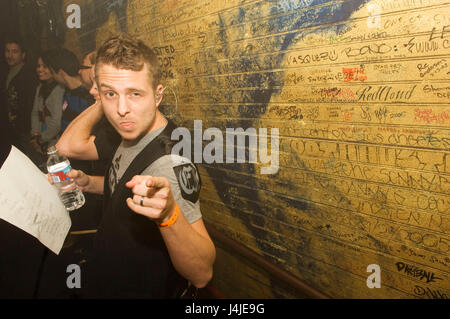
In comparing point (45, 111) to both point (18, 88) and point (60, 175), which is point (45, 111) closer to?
point (18, 88)

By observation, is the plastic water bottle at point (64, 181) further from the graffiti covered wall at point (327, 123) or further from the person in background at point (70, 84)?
the graffiti covered wall at point (327, 123)

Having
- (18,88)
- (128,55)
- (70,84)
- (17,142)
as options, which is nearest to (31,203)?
(128,55)

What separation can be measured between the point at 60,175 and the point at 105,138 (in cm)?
43

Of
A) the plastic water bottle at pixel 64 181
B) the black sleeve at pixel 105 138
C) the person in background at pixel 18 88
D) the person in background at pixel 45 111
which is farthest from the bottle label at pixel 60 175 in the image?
the person in background at pixel 18 88

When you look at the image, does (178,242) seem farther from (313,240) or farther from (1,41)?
(1,41)

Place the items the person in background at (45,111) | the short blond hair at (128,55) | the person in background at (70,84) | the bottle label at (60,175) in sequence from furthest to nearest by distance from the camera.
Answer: the person in background at (45,111)
the person in background at (70,84)
the bottle label at (60,175)
the short blond hair at (128,55)

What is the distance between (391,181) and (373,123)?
32 cm

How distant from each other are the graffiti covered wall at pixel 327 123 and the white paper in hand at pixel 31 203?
114 centimetres

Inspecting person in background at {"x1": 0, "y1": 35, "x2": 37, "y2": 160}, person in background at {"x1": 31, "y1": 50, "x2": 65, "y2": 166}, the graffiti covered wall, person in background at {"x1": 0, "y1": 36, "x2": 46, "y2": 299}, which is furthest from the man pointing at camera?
person in background at {"x1": 0, "y1": 35, "x2": 37, "y2": 160}

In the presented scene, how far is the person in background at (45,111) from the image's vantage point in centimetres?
251

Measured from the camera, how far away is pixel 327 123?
5.30ft

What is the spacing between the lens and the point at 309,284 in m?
1.92
